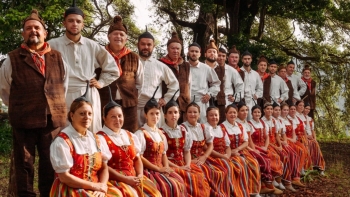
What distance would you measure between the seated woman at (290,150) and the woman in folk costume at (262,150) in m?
0.60

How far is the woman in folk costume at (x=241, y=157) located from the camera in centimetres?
622

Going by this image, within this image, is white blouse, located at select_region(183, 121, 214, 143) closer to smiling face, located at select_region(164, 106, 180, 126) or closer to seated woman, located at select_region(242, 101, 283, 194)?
smiling face, located at select_region(164, 106, 180, 126)

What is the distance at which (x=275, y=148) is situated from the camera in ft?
24.7

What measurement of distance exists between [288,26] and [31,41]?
39.0 feet

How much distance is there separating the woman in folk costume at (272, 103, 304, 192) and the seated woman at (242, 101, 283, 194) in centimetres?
58

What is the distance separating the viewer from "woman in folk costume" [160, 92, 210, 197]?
16.9ft

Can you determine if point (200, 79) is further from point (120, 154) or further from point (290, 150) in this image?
point (120, 154)

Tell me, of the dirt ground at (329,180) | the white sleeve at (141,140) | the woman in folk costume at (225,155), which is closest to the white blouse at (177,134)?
the white sleeve at (141,140)

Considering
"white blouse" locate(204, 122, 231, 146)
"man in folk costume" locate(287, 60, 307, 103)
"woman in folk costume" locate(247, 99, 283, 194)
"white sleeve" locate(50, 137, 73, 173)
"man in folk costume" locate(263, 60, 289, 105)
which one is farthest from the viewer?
"man in folk costume" locate(287, 60, 307, 103)

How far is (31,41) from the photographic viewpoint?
428 cm

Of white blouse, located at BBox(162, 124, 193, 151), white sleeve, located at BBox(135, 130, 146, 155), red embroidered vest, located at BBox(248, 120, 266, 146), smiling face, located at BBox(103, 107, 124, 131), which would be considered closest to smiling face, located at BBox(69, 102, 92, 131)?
smiling face, located at BBox(103, 107, 124, 131)

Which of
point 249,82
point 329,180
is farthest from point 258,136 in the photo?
point 329,180

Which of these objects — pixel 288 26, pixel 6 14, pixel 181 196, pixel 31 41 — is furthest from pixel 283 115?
pixel 288 26

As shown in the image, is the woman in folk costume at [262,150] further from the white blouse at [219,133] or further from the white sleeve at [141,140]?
the white sleeve at [141,140]
